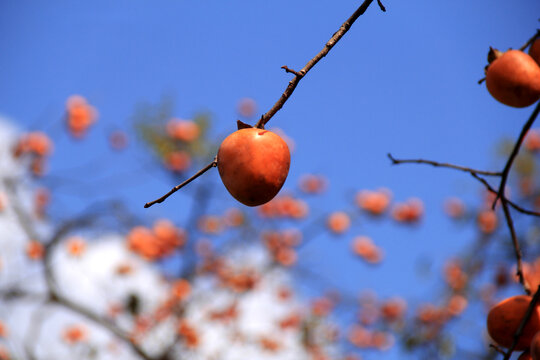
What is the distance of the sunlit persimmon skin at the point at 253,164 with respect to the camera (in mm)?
885

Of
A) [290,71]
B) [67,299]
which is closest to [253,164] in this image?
[290,71]

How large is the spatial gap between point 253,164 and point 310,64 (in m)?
0.22

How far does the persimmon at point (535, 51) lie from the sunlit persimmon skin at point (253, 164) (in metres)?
0.71

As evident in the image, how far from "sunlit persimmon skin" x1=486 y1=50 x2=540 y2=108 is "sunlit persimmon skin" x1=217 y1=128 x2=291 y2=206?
1.91ft

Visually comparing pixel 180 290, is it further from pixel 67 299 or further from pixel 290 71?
pixel 290 71

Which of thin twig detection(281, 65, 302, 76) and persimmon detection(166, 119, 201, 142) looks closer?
thin twig detection(281, 65, 302, 76)

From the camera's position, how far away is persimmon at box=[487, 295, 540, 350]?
3.58 ft

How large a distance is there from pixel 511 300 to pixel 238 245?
5.03m

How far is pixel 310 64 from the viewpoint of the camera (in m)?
0.81

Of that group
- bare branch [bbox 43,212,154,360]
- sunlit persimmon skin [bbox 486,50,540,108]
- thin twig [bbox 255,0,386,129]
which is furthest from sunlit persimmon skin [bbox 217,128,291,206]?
bare branch [bbox 43,212,154,360]

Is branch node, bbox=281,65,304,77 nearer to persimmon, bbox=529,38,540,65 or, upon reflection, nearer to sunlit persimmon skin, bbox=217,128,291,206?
sunlit persimmon skin, bbox=217,128,291,206

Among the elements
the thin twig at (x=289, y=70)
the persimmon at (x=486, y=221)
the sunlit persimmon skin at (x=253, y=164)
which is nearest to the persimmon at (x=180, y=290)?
the persimmon at (x=486, y=221)

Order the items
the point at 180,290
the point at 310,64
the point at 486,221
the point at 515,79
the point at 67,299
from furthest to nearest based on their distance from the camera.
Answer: the point at 486,221 < the point at 180,290 < the point at 67,299 < the point at 515,79 < the point at 310,64

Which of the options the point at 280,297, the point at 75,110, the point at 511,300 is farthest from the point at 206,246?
the point at 511,300
